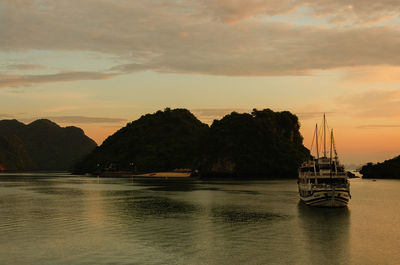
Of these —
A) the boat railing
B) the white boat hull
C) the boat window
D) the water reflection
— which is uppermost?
the boat window

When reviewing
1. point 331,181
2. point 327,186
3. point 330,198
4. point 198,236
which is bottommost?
point 198,236

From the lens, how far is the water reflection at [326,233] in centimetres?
3441

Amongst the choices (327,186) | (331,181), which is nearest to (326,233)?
(327,186)

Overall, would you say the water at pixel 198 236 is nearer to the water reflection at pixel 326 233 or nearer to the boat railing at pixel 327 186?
the water reflection at pixel 326 233

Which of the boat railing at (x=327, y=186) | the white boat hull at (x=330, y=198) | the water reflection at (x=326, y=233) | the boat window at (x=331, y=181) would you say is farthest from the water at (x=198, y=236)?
the boat window at (x=331, y=181)

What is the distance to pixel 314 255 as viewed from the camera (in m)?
34.7

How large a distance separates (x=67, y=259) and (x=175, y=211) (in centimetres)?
3595

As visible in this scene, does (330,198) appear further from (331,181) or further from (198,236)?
(198,236)

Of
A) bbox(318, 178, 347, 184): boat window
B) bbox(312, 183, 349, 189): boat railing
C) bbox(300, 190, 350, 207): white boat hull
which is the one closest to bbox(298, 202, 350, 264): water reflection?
bbox(300, 190, 350, 207): white boat hull

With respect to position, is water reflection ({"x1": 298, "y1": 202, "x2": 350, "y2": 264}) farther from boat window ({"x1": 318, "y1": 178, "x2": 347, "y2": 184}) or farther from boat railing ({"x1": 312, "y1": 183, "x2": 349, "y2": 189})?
boat window ({"x1": 318, "y1": 178, "x2": 347, "y2": 184})

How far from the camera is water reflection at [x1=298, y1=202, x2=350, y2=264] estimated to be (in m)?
34.4

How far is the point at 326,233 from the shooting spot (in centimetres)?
4631

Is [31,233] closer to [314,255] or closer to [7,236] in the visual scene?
[7,236]

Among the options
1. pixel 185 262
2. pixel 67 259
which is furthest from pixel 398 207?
pixel 67 259
